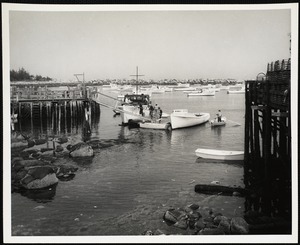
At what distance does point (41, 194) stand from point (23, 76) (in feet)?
7.31

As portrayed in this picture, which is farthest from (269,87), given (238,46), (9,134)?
(9,134)

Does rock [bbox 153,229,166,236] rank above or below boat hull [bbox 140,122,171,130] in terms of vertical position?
below

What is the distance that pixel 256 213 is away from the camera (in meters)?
6.84

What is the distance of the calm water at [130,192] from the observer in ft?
21.9

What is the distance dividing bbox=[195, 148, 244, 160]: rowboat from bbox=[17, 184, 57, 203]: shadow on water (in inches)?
131

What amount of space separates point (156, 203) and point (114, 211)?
0.78 metres

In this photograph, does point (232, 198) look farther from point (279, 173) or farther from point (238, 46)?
point (238, 46)

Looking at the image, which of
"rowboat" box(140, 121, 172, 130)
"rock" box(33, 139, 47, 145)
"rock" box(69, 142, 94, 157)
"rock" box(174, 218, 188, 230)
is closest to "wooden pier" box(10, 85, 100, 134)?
"rock" box(33, 139, 47, 145)

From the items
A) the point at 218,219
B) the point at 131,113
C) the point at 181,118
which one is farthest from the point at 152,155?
the point at 131,113

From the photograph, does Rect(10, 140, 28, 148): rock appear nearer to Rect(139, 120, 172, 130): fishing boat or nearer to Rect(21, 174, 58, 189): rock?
Rect(21, 174, 58, 189): rock

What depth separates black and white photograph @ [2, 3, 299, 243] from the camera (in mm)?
6375

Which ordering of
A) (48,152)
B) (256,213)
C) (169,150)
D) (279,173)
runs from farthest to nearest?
(169,150)
(48,152)
(279,173)
(256,213)

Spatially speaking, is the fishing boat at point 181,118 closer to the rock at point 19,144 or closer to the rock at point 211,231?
the rock at point 19,144

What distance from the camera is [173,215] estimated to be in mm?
6730
